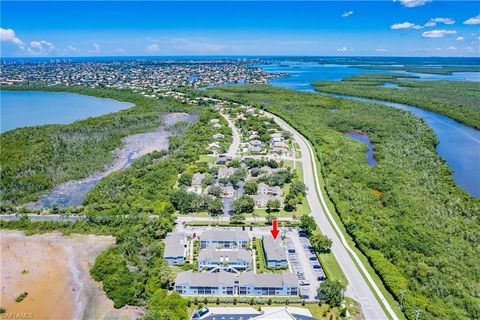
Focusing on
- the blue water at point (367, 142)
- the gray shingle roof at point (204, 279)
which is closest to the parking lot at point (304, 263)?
the gray shingle roof at point (204, 279)

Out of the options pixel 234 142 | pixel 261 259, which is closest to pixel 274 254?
pixel 261 259

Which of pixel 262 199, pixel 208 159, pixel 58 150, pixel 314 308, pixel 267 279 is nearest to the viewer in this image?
pixel 314 308

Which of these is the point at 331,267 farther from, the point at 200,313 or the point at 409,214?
the point at 409,214

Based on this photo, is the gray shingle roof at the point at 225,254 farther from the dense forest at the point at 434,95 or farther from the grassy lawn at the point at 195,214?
the dense forest at the point at 434,95

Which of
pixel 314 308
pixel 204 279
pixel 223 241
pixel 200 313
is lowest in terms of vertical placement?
pixel 314 308

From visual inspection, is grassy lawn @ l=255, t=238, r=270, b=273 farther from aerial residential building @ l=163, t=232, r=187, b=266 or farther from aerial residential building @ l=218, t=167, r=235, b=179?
aerial residential building @ l=218, t=167, r=235, b=179

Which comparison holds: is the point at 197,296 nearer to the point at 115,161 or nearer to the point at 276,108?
the point at 115,161

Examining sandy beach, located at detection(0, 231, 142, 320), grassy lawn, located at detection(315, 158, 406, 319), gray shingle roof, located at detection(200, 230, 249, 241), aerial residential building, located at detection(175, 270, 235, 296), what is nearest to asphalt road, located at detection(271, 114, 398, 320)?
grassy lawn, located at detection(315, 158, 406, 319)
